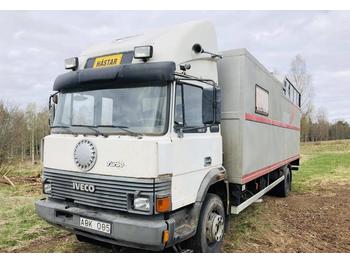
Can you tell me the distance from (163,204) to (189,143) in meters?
0.91

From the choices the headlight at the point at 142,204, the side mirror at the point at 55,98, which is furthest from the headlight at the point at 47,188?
the headlight at the point at 142,204

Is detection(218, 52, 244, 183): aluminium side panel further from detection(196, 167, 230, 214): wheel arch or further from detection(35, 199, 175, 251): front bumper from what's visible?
detection(35, 199, 175, 251): front bumper

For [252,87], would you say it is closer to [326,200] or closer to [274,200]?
[274,200]

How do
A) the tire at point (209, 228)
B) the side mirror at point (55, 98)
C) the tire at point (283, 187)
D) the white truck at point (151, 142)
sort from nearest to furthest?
the white truck at point (151, 142) → the tire at point (209, 228) → the side mirror at point (55, 98) → the tire at point (283, 187)

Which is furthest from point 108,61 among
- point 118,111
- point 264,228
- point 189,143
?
point 264,228

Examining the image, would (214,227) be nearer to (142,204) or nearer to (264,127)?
(142,204)

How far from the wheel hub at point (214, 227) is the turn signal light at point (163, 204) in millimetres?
1068

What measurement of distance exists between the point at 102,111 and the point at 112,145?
59 centimetres

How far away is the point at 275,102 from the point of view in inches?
285

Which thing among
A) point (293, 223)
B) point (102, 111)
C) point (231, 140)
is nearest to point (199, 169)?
point (231, 140)

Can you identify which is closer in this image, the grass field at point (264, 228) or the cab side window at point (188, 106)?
the cab side window at point (188, 106)

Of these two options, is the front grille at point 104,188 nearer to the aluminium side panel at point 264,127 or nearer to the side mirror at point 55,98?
the side mirror at point 55,98

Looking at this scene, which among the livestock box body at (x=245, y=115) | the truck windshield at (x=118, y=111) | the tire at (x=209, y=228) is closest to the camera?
the truck windshield at (x=118, y=111)

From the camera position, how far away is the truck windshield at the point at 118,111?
12.0 feet
